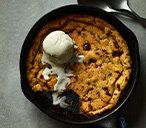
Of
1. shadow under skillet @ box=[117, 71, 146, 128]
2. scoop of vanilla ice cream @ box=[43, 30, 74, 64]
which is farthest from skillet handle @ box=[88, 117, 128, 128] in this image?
scoop of vanilla ice cream @ box=[43, 30, 74, 64]

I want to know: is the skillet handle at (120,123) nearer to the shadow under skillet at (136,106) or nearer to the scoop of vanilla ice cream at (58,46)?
the shadow under skillet at (136,106)

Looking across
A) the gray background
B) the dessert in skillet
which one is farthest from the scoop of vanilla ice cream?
the gray background

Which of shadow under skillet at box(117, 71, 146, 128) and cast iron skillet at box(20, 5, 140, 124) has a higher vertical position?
cast iron skillet at box(20, 5, 140, 124)

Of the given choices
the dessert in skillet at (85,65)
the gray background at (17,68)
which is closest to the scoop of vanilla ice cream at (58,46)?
the dessert in skillet at (85,65)

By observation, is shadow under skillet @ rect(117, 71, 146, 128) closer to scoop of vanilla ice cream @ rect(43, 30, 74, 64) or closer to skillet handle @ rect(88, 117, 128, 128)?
skillet handle @ rect(88, 117, 128, 128)

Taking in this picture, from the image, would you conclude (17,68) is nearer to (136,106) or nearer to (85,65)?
(85,65)

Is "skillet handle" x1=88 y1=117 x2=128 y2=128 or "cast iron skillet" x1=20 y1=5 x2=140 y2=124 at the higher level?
"cast iron skillet" x1=20 y1=5 x2=140 y2=124

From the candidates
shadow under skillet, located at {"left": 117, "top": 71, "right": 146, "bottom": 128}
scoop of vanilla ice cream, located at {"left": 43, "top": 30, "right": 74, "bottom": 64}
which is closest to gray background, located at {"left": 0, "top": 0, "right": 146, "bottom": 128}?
shadow under skillet, located at {"left": 117, "top": 71, "right": 146, "bottom": 128}
